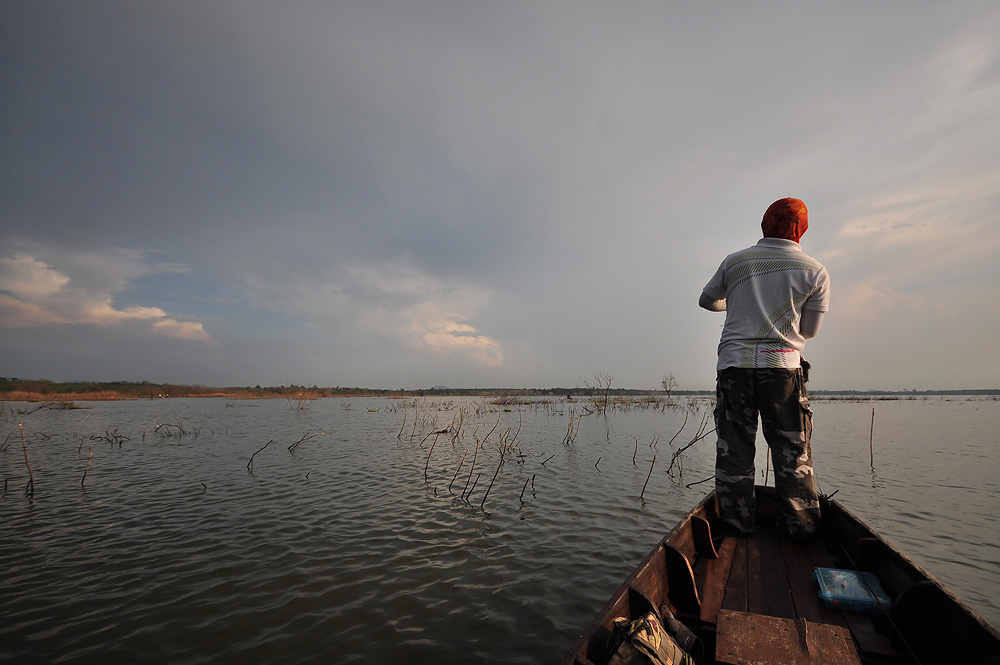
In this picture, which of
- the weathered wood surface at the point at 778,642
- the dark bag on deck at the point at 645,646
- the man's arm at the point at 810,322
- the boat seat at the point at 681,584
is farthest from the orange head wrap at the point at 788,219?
the dark bag on deck at the point at 645,646

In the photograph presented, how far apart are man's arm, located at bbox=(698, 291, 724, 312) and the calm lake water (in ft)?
10.9

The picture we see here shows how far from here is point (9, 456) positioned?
11.6 m

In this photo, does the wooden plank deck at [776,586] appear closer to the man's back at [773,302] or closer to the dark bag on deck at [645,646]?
the dark bag on deck at [645,646]

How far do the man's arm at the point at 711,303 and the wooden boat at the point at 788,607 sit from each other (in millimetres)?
2303

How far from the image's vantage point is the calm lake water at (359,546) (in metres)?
3.39

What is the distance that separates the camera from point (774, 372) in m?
3.71

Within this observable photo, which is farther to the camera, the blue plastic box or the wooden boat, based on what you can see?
the blue plastic box

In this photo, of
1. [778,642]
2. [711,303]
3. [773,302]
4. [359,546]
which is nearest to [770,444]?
[773,302]

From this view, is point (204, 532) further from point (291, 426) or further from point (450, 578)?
point (291, 426)

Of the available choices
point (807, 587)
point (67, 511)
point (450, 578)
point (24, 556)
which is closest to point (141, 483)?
point (67, 511)

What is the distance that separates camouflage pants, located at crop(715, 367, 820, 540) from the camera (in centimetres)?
368

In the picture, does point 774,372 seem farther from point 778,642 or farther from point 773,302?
point 778,642

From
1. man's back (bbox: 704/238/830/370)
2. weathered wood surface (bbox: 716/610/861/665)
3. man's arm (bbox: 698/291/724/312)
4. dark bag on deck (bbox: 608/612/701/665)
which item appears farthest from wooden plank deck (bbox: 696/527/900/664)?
man's arm (bbox: 698/291/724/312)

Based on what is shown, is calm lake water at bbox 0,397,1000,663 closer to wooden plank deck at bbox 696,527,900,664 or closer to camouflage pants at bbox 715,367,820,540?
wooden plank deck at bbox 696,527,900,664
